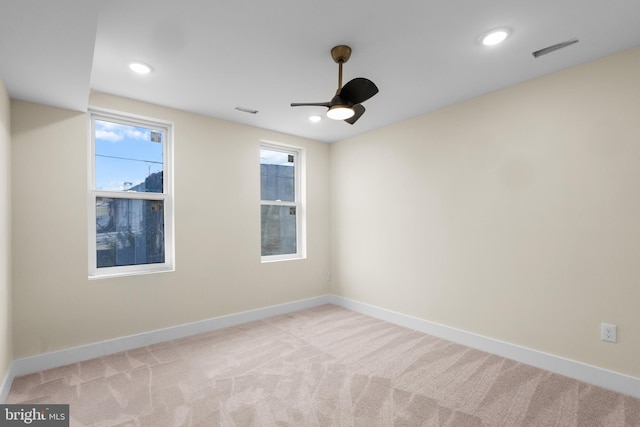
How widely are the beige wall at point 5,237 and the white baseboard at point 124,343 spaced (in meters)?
0.14

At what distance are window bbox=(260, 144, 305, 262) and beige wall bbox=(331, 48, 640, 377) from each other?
1.22m

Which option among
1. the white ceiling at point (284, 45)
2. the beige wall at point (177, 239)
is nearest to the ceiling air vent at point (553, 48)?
the white ceiling at point (284, 45)

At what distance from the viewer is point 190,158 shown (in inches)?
144

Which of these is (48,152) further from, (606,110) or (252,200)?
(606,110)

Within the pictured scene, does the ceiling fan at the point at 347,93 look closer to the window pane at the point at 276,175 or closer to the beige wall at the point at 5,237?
the window pane at the point at 276,175

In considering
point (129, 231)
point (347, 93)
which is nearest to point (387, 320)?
point (347, 93)

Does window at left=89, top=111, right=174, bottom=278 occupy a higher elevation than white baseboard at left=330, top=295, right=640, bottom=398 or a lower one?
higher

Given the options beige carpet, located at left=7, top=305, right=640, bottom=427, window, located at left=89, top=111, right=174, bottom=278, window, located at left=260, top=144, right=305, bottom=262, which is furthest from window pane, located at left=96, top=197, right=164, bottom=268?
window, located at left=260, top=144, right=305, bottom=262

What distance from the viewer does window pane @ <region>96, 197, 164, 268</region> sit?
3217 millimetres

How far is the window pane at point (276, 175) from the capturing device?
4.45 m

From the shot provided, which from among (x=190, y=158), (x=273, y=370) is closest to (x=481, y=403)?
(x=273, y=370)

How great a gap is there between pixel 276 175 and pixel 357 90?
2.57 meters

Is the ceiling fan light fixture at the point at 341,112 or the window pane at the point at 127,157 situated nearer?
the ceiling fan light fixture at the point at 341,112

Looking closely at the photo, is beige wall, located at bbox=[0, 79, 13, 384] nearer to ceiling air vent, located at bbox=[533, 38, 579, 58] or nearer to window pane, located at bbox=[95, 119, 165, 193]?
window pane, located at bbox=[95, 119, 165, 193]
